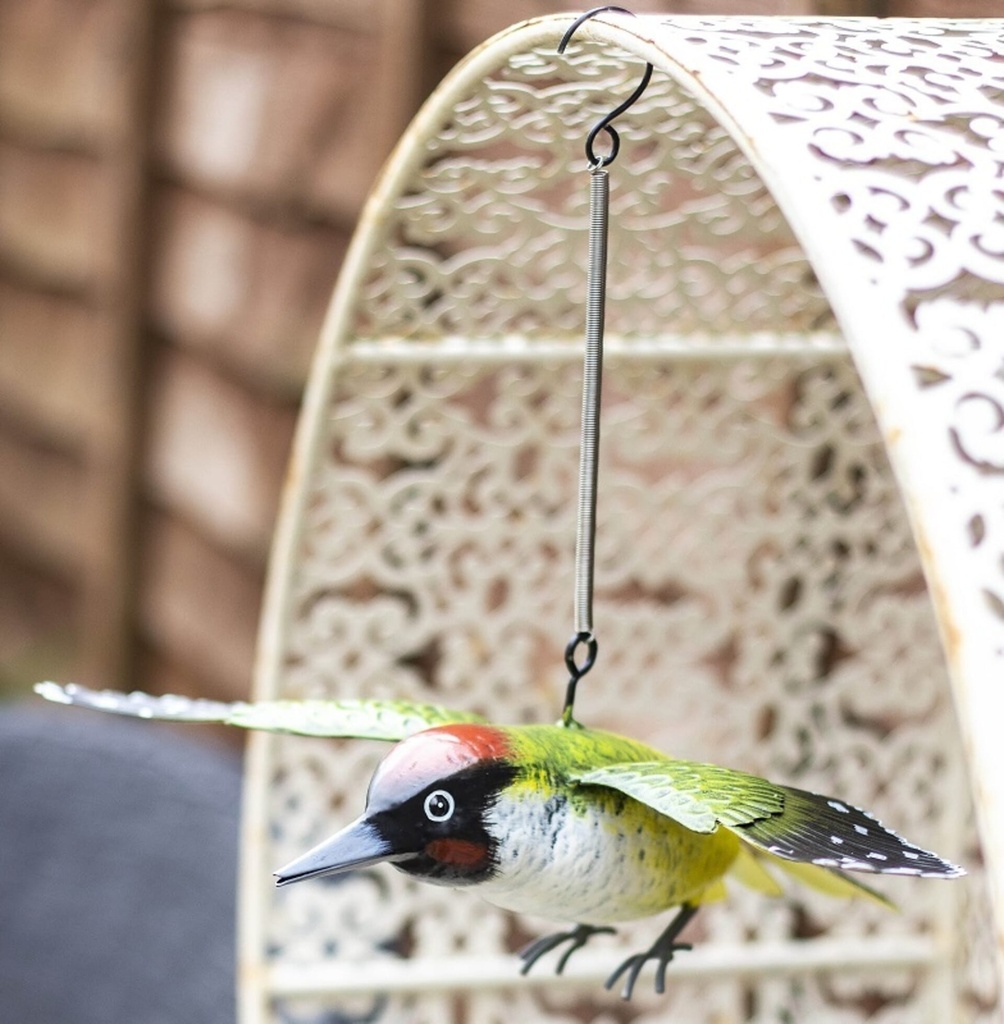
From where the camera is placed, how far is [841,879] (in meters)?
0.55

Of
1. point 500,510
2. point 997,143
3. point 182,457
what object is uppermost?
point 997,143

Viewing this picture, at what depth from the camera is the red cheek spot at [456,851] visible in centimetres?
41

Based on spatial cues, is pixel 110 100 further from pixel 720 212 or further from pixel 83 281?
pixel 720 212

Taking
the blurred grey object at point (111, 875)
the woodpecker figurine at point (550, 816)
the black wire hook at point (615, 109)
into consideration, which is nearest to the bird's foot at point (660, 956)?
the woodpecker figurine at point (550, 816)

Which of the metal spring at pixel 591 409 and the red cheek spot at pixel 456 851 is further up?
the metal spring at pixel 591 409

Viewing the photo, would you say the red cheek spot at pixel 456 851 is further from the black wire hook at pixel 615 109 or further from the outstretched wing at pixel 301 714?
the black wire hook at pixel 615 109

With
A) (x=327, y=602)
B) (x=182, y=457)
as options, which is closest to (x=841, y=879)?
(x=327, y=602)

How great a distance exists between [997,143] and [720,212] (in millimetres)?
341

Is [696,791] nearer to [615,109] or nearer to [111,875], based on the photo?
[615,109]

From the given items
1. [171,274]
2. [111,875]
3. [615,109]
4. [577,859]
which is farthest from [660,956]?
[171,274]

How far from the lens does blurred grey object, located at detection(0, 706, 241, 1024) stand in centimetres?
124

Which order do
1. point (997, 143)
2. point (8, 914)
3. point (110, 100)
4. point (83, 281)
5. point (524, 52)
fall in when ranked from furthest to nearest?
point (83, 281) < point (110, 100) < point (8, 914) < point (524, 52) < point (997, 143)

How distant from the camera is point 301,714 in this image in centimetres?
46

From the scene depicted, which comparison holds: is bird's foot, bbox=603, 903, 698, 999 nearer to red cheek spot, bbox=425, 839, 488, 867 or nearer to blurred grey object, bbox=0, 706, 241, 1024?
red cheek spot, bbox=425, 839, 488, 867
